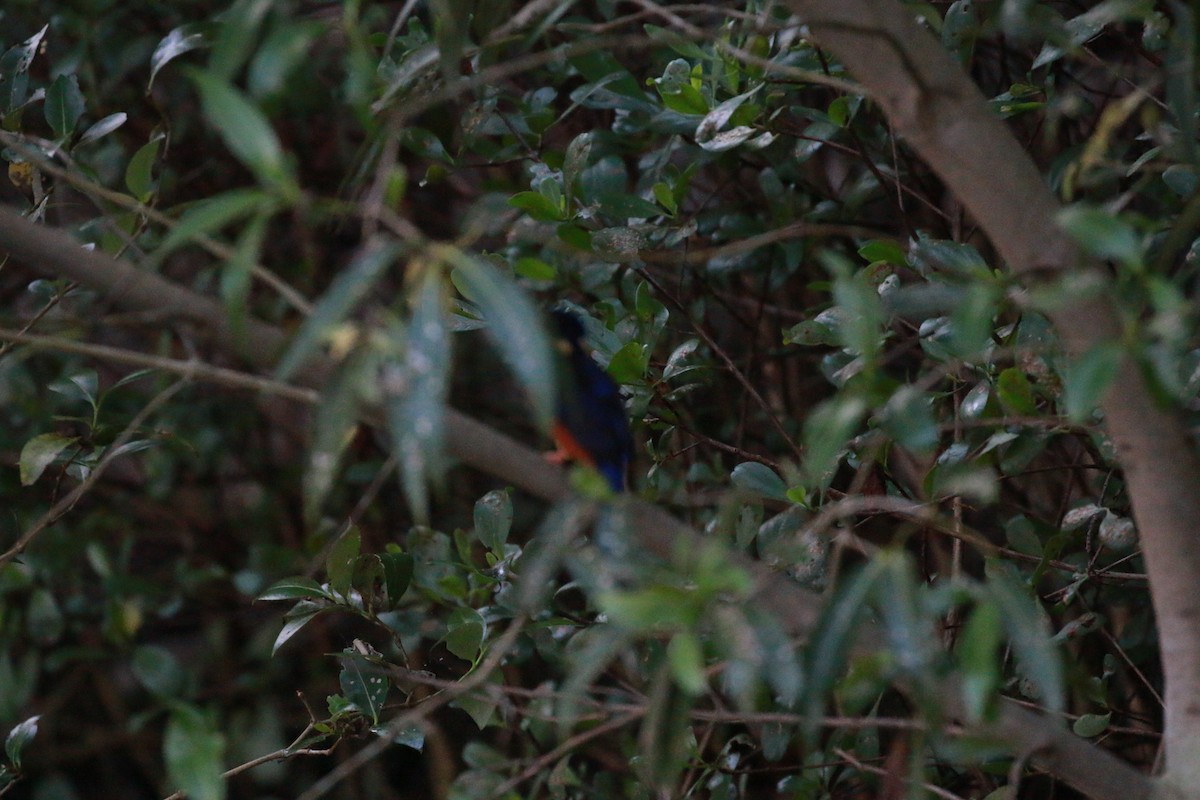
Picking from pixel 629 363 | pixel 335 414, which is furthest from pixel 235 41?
pixel 629 363

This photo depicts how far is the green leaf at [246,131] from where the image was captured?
31.3 inches

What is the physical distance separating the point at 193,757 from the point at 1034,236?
0.80 m

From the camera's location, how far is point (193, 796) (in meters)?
1.01

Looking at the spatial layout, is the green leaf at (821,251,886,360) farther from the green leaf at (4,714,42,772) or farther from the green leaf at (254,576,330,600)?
the green leaf at (4,714,42,772)

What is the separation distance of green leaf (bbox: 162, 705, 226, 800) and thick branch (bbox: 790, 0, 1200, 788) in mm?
764

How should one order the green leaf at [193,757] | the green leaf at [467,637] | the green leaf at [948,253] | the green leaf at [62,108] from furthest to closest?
the green leaf at [62,108] → the green leaf at [467,637] → the green leaf at [948,253] → the green leaf at [193,757]

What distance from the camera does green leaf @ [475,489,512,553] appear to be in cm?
187

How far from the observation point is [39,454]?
5.72 feet

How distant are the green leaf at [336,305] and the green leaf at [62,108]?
3.92 ft

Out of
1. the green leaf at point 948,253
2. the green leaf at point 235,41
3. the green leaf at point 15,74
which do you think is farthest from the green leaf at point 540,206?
the green leaf at point 235,41

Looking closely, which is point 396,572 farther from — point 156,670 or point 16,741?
point 156,670

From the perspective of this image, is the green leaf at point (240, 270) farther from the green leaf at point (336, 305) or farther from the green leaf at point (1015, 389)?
the green leaf at point (1015, 389)

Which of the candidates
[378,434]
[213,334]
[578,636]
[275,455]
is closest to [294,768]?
[275,455]

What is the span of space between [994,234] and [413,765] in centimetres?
343
